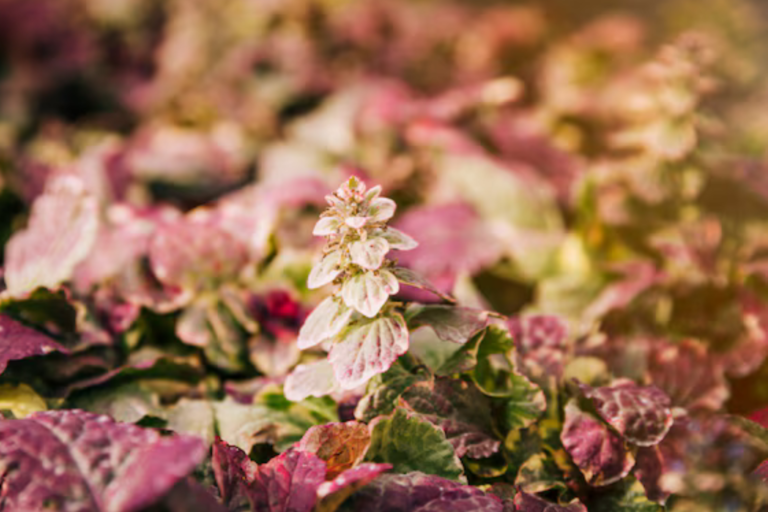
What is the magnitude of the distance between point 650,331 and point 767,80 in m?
1.50

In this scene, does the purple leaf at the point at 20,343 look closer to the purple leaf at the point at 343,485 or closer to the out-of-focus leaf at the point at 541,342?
the purple leaf at the point at 343,485

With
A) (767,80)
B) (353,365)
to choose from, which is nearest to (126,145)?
(353,365)

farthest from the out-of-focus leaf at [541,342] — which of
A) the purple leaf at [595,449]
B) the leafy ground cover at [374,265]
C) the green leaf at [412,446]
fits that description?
the green leaf at [412,446]

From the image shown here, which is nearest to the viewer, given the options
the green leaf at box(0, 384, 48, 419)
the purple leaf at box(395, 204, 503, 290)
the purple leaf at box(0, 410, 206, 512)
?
the purple leaf at box(0, 410, 206, 512)

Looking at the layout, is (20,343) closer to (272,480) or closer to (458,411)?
(272,480)

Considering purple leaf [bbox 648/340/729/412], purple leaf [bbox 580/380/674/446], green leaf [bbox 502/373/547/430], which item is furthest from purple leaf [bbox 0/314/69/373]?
purple leaf [bbox 648/340/729/412]

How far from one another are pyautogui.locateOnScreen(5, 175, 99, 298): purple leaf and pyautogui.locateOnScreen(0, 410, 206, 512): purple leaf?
374mm

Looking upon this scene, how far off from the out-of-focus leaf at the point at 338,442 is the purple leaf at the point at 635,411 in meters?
0.31

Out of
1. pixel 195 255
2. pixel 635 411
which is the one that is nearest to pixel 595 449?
pixel 635 411

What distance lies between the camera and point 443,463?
779 millimetres

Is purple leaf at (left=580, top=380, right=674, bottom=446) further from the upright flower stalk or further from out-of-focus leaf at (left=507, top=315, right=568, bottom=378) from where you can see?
the upright flower stalk

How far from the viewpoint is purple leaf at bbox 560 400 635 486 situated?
808 mm

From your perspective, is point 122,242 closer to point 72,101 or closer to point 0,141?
point 0,141

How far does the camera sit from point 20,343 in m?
0.89
